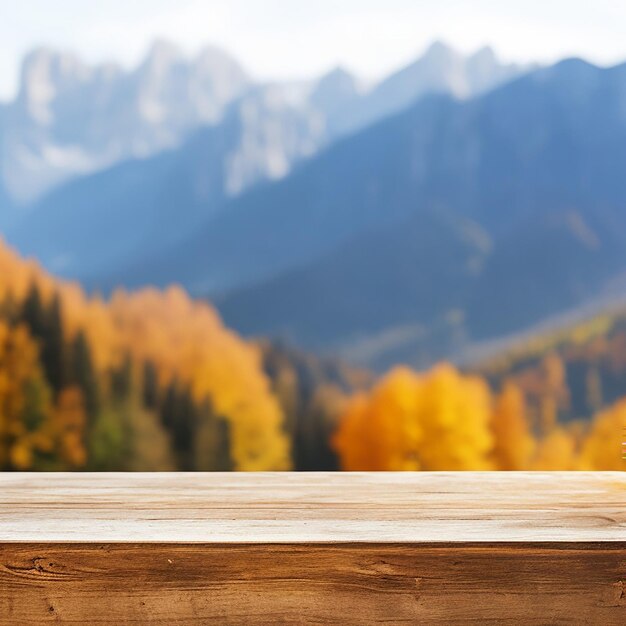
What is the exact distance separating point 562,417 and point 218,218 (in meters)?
1.21

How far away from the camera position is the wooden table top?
0.86m

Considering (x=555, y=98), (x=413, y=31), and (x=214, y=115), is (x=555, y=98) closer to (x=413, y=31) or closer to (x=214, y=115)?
(x=413, y=31)

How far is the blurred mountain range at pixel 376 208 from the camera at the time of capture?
2857 mm

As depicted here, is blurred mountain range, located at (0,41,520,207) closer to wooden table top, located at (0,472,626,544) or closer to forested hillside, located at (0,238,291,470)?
forested hillside, located at (0,238,291,470)

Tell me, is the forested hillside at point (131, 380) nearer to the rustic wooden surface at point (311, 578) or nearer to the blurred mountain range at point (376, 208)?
the blurred mountain range at point (376, 208)

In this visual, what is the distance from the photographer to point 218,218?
304 centimetres

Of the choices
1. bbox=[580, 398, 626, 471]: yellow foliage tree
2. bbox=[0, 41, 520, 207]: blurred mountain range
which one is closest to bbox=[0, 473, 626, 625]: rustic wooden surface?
bbox=[580, 398, 626, 471]: yellow foliage tree

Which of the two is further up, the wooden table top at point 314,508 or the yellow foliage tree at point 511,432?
the yellow foliage tree at point 511,432

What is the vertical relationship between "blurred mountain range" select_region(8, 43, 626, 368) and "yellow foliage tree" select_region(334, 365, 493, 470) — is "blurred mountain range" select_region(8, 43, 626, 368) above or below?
above

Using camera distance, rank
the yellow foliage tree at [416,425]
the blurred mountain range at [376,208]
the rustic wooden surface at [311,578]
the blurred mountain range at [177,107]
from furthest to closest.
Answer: the blurred mountain range at [177,107] → the blurred mountain range at [376,208] → the yellow foliage tree at [416,425] → the rustic wooden surface at [311,578]

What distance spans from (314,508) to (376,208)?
6.60 ft

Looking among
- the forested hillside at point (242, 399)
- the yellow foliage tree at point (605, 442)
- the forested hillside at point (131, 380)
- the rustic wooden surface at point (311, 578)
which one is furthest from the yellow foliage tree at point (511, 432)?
the rustic wooden surface at point (311, 578)

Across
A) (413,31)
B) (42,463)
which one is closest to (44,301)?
(42,463)

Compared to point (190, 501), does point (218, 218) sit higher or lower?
higher
